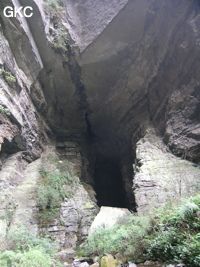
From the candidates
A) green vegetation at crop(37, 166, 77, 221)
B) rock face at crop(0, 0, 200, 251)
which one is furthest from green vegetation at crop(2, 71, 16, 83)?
green vegetation at crop(37, 166, 77, 221)

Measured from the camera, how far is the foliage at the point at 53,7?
12.0 m

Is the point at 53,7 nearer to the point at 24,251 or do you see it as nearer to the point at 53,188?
the point at 53,188

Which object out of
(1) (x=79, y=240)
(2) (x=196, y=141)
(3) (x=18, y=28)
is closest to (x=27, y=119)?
(3) (x=18, y=28)

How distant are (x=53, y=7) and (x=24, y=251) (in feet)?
40.8

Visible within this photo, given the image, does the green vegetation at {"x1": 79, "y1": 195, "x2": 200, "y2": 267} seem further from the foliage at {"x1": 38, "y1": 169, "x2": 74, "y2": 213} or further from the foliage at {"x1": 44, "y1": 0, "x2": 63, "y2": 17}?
the foliage at {"x1": 44, "y1": 0, "x2": 63, "y2": 17}

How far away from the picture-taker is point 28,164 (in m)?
10.2

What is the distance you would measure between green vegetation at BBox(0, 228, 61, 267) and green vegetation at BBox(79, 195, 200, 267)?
1071 mm

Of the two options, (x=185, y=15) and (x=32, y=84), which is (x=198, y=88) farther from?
(x=32, y=84)

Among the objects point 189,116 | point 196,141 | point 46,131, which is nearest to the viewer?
point 196,141

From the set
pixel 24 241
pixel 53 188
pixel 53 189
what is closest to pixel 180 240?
pixel 24 241

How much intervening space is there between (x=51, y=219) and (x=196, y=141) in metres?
6.16

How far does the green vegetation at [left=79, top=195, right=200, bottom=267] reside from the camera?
11.0 ft

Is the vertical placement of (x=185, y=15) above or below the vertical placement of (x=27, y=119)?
above

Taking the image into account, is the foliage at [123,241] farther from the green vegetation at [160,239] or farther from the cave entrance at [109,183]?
the cave entrance at [109,183]
